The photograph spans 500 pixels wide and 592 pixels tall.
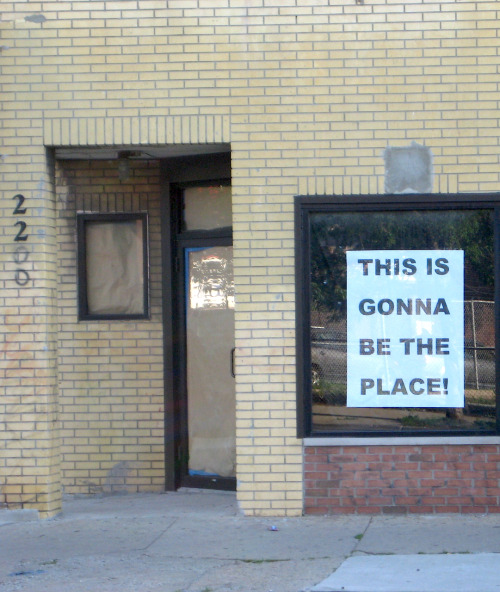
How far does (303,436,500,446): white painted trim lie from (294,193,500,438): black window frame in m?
0.03

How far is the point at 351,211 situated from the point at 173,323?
210 cm

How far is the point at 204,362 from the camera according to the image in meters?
8.19

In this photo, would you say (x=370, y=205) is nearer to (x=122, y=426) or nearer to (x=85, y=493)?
(x=122, y=426)

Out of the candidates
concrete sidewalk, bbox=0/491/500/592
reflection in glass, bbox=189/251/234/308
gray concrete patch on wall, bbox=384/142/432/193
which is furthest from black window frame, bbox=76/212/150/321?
gray concrete patch on wall, bbox=384/142/432/193

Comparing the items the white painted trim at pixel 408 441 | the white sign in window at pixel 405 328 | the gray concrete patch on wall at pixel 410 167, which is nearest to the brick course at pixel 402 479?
the white painted trim at pixel 408 441

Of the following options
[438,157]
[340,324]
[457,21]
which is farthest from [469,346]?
[457,21]

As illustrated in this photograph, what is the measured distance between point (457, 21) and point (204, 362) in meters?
3.68

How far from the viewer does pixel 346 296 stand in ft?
23.2

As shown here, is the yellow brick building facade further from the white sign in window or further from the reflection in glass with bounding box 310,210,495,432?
the white sign in window

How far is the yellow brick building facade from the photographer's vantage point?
6.96 meters

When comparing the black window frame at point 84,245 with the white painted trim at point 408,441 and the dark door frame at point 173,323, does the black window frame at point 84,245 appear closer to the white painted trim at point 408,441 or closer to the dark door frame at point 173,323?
the dark door frame at point 173,323

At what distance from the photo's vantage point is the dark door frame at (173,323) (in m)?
8.09

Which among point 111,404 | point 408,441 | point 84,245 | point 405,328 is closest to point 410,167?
point 405,328

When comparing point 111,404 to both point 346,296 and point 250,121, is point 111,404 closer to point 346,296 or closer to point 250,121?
point 346,296
